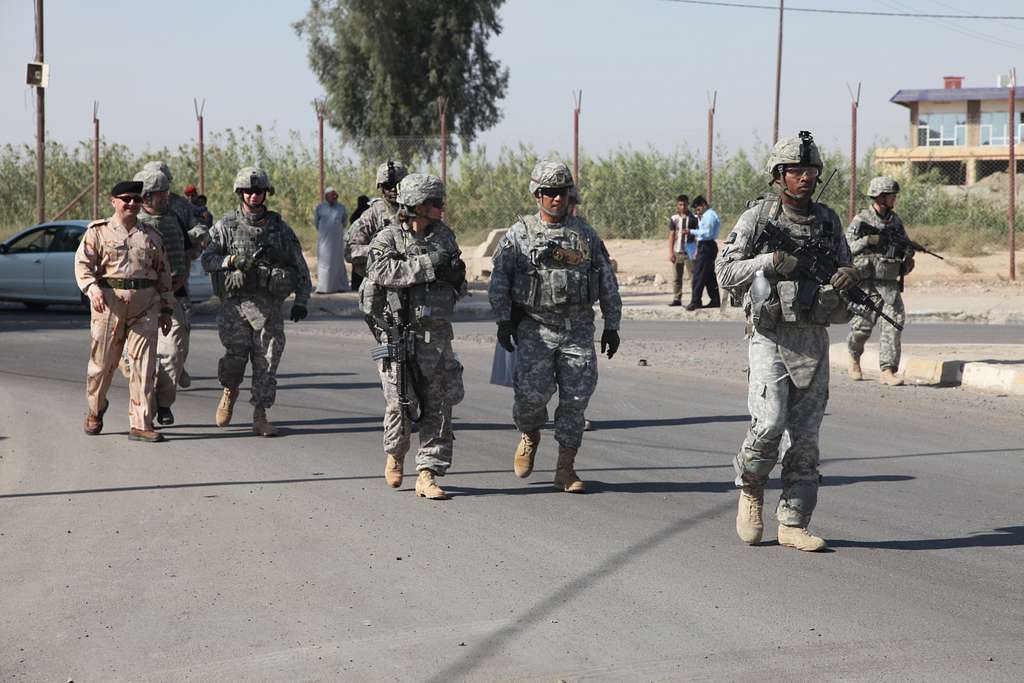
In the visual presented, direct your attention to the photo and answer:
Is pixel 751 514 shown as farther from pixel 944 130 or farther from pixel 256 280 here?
pixel 944 130

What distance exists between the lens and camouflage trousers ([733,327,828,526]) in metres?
6.39

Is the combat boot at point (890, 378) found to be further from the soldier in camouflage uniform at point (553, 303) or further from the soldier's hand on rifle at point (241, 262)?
the soldier's hand on rifle at point (241, 262)

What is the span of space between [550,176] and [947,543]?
285 cm

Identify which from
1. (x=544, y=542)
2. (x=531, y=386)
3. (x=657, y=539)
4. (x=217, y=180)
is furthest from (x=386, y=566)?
(x=217, y=180)

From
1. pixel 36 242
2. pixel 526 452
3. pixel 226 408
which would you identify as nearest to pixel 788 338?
pixel 526 452

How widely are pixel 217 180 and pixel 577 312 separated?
109ft

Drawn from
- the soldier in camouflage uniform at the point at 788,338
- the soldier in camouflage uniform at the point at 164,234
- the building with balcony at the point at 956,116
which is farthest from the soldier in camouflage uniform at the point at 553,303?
the building with balcony at the point at 956,116

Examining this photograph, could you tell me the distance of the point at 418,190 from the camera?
24.9ft

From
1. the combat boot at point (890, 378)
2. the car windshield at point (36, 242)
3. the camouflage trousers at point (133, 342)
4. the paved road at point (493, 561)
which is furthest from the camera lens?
the car windshield at point (36, 242)

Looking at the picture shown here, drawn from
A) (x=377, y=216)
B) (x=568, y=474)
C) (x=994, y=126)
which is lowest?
(x=568, y=474)

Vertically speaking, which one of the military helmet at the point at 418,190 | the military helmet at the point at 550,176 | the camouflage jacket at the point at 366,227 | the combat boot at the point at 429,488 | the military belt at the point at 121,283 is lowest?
the combat boot at the point at 429,488

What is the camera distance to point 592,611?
5.42m

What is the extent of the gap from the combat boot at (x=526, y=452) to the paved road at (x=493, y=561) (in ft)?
0.52

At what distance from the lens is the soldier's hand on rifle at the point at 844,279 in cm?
627
